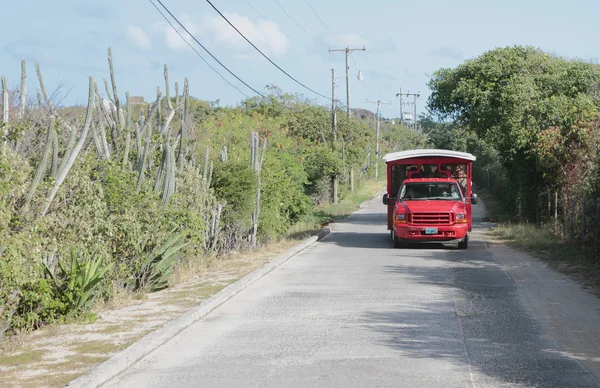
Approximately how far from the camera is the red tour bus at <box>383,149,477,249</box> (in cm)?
2119

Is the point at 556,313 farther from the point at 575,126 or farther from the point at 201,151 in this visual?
the point at 575,126

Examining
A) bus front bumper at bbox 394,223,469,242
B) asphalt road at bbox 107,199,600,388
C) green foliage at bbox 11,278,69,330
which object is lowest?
asphalt road at bbox 107,199,600,388

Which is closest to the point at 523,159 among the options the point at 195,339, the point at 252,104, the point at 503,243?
the point at 503,243

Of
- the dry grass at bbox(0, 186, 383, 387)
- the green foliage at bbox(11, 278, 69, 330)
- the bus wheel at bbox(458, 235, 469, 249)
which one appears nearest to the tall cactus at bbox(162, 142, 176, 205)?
the dry grass at bbox(0, 186, 383, 387)

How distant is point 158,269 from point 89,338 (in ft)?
14.6

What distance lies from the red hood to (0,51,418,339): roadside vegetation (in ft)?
12.8

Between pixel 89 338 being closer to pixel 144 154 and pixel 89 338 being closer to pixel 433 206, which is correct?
pixel 144 154

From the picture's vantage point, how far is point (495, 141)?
29562 mm

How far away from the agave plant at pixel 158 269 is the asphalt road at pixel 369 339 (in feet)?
4.97

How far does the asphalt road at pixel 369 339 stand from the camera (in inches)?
297

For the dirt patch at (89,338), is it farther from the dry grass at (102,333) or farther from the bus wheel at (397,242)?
the bus wheel at (397,242)

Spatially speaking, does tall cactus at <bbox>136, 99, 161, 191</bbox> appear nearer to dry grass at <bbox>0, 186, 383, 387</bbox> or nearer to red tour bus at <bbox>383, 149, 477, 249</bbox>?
dry grass at <bbox>0, 186, 383, 387</bbox>

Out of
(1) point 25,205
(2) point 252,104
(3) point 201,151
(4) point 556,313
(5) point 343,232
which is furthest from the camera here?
(2) point 252,104

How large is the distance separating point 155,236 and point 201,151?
8666 millimetres
